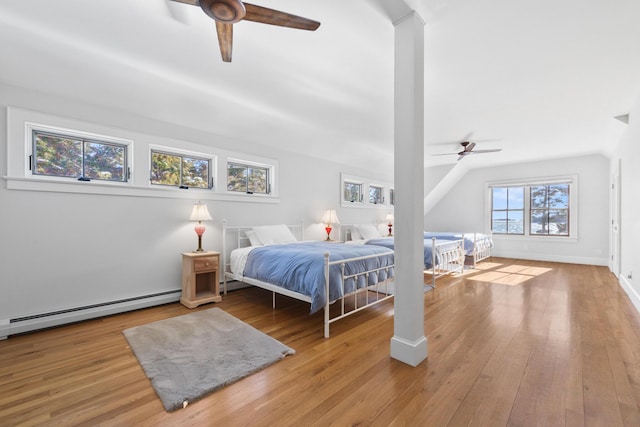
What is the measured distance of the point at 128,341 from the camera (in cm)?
238

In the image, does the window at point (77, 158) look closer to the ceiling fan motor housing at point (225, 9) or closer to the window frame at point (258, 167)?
the window frame at point (258, 167)

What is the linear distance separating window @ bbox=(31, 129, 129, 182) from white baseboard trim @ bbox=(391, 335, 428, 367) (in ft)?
11.3

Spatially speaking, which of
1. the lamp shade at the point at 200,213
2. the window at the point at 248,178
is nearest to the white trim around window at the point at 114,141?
the window at the point at 248,178

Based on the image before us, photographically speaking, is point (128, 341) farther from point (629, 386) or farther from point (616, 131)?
point (616, 131)

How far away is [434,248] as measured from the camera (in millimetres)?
4211

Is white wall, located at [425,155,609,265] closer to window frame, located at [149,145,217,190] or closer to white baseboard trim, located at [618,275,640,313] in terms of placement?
white baseboard trim, located at [618,275,640,313]

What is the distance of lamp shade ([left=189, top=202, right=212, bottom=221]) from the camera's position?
3465 millimetres

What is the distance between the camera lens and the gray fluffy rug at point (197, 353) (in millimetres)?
1734

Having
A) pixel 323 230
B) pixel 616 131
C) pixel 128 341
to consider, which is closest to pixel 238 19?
pixel 128 341

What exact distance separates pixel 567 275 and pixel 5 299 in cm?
791

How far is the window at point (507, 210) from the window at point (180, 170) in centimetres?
728

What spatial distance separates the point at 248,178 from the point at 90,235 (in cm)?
214

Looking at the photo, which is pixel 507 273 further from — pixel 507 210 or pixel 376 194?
pixel 376 194

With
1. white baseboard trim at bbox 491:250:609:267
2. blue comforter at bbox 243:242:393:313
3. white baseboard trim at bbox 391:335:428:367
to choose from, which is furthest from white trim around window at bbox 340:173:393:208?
white baseboard trim at bbox 391:335:428:367
